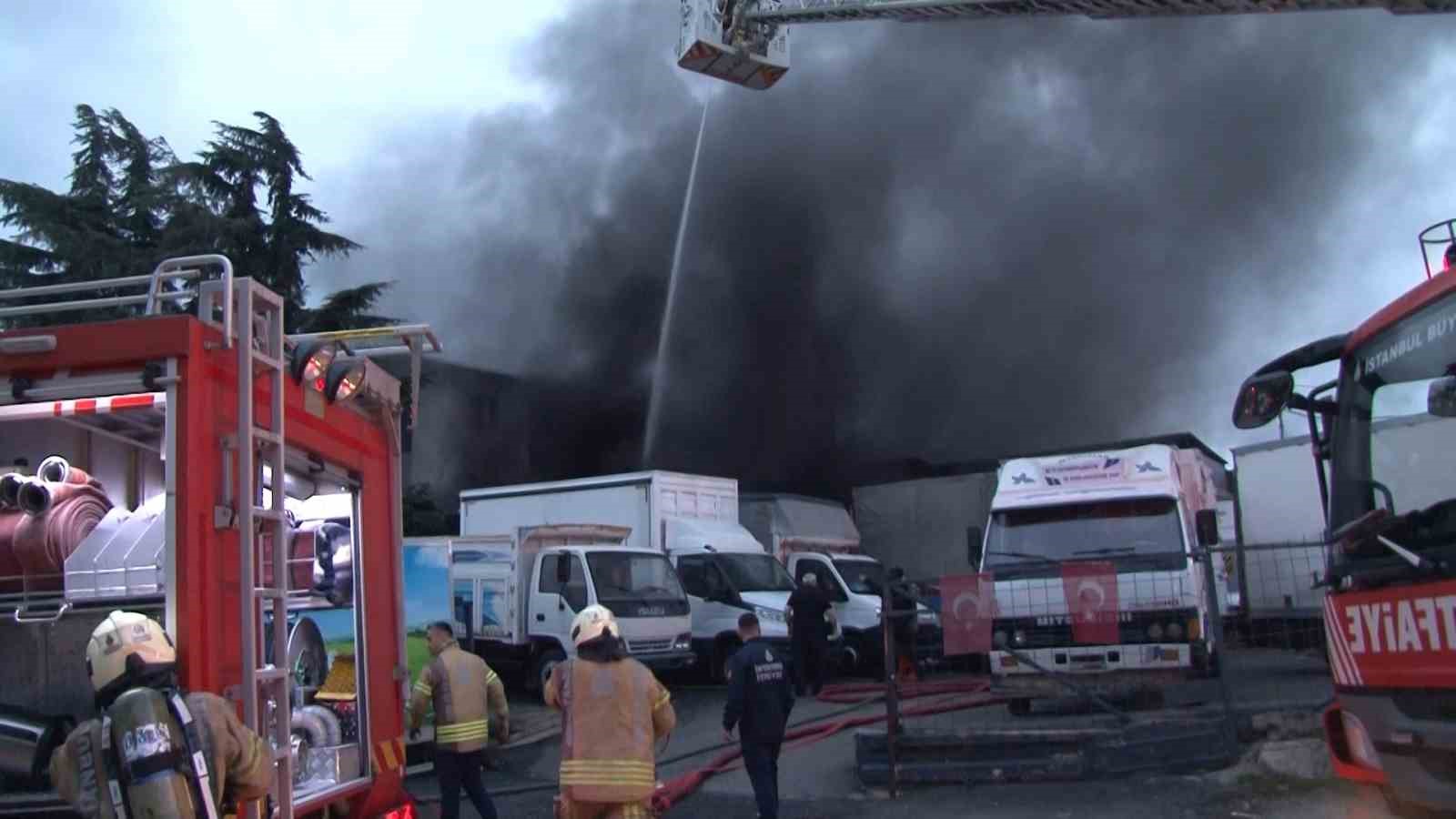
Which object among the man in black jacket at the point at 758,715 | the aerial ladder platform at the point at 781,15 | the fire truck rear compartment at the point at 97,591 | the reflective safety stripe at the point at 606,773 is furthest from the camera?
the aerial ladder platform at the point at 781,15

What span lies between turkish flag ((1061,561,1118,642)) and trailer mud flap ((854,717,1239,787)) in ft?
2.72

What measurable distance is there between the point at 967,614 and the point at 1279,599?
3305 mm

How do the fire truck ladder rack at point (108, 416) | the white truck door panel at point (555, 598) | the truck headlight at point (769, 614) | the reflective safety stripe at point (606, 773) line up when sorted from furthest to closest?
the truck headlight at point (769, 614), the white truck door panel at point (555, 598), the reflective safety stripe at point (606, 773), the fire truck ladder rack at point (108, 416)

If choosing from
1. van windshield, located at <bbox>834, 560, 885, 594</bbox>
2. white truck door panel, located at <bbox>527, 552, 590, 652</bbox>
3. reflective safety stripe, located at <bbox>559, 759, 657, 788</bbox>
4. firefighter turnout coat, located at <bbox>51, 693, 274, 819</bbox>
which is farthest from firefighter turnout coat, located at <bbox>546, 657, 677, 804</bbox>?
van windshield, located at <bbox>834, 560, 885, 594</bbox>

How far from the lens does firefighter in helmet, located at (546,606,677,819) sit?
455cm

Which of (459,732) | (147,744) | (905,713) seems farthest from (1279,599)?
(147,744)

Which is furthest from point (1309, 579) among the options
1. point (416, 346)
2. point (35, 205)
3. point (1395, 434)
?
point (35, 205)

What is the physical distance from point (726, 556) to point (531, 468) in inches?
499

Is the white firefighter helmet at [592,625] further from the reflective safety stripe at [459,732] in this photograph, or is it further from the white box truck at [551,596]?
the white box truck at [551,596]

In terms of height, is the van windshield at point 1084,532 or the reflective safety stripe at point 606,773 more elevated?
the van windshield at point 1084,532

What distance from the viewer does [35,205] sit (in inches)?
690

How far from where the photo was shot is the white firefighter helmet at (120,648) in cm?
320

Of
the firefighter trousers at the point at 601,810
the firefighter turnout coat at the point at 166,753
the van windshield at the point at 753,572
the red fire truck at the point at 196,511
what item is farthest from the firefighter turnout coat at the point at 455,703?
the van windshield at the point at 753,572

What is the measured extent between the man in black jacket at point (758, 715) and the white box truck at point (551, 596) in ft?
21.3
